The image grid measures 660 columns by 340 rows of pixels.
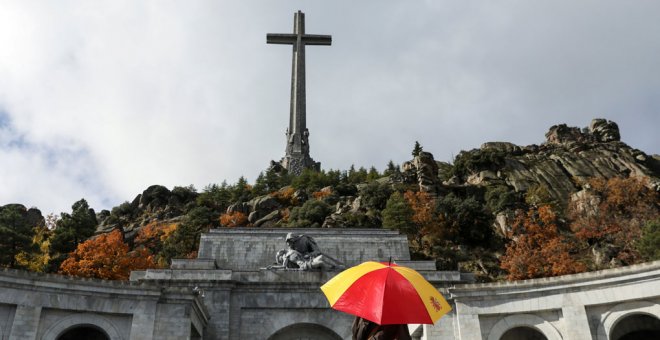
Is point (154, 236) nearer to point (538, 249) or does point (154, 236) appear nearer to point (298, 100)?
point (298, 100)

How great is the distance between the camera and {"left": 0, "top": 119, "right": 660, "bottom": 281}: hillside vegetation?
4994cm

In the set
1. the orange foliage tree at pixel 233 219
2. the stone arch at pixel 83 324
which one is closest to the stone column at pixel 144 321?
the stone arch at pixel 83 324

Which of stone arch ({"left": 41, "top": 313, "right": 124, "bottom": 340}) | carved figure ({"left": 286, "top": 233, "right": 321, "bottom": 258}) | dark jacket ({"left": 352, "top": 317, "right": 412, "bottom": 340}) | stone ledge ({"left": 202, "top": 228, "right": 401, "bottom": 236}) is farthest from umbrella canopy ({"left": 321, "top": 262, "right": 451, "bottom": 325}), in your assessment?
stone ledge ({"left": 202, "top": 228, "right": 401, "bottom": 236})

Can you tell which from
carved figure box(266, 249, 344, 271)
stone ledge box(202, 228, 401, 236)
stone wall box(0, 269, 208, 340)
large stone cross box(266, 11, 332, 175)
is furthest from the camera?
large stone cross box(266, 11, 332, 175)

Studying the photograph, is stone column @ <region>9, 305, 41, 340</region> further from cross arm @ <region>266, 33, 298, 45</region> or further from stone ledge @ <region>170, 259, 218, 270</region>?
cross arm @ <region>266, 33, 298, 45</region>

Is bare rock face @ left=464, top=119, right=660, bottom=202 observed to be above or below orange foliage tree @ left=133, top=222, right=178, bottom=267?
above

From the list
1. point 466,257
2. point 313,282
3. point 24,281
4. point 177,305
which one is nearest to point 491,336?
point 313,282

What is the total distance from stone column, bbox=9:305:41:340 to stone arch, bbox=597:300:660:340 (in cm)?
2510

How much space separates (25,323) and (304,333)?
13.9 meters

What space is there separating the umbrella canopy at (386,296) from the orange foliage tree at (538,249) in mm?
41702

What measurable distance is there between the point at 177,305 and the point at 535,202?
48.2m

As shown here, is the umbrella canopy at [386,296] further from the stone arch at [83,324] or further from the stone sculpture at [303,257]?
the stone sculpture at [303,257]

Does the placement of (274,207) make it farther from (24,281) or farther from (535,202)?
(24,281)

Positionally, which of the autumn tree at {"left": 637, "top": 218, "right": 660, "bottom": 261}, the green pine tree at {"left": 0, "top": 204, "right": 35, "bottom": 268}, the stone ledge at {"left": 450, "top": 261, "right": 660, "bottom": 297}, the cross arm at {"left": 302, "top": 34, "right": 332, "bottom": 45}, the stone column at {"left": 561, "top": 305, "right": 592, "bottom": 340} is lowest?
the stone column at {"left": 561, "top": 305, "right": 592, "bottom": 340}
